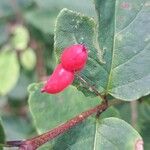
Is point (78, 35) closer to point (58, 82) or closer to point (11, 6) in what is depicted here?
point (58, 82)

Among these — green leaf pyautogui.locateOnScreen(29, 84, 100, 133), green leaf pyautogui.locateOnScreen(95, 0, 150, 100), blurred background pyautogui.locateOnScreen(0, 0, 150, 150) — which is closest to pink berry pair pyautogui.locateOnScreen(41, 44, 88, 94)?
green leaf pyautogui.locateOnScreen(95, 0, 150, 100)

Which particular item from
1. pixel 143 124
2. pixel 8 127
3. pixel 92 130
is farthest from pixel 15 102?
Result: pixel 92 130

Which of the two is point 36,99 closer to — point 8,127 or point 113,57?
point 113,57

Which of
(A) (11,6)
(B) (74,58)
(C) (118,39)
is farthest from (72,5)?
(B) (74,58)

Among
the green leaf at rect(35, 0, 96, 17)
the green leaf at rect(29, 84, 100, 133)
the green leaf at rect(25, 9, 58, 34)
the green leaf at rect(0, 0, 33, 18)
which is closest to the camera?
the green leaf at rect(29, 84, 100, 133)

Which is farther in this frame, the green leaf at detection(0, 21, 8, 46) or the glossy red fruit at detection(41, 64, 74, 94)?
the green leaf at detection(0, 21, 8, 46)

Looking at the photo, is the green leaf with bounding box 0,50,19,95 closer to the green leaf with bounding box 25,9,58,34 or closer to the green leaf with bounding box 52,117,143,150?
the green leaf with bounding box 25,9,58,34

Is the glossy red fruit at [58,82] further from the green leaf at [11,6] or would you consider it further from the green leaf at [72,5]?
the green leaf at [11,6]

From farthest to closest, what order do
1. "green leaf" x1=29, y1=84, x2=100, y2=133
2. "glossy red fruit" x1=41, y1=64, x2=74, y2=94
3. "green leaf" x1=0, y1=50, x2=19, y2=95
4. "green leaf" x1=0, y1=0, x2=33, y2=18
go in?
"green leaf" x1=0, y1=0, x2=33, y2=18 < "green leaf" x1=0, y1=50, x2=19, y2=95 < "green leaf" x1=29, y1=84, x2=100, y2=133 < "glossy red fruit" x1=41, y1=64, x2=74, y2=94
